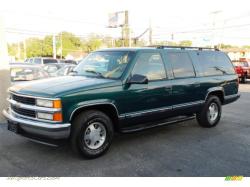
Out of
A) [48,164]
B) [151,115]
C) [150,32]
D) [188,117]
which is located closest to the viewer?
[48,164]

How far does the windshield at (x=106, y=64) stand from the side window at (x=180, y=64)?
1.04 m

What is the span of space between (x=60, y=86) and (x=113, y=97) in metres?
0.90

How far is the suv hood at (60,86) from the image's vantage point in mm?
4504

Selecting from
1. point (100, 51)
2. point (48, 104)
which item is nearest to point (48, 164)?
point (48, 104)

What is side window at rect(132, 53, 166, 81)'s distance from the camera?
546 cm

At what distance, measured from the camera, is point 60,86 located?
4.69 m

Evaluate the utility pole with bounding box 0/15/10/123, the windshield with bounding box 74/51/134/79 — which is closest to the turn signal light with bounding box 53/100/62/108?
the windshield with bounding box 74/51/134/79

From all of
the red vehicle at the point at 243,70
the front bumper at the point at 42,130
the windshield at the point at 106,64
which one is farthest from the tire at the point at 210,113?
the red vehicle at the point at 243,70

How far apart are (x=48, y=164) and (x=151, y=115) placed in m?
2.12

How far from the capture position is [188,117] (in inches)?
258

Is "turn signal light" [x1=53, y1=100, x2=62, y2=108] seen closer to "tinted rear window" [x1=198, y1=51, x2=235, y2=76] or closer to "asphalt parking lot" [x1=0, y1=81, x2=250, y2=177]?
"asphalt parking lot" [x1=0, y1=81, x2=250, y2=177]

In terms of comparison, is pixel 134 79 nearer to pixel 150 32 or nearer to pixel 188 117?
pixel 188 117

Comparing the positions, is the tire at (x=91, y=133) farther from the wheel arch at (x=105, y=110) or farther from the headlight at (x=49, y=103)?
the headlight at (x=49, y=103)

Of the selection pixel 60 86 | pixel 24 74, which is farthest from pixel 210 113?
pixel 24 74
